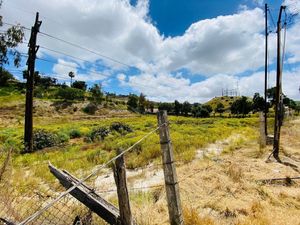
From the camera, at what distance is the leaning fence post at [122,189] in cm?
290

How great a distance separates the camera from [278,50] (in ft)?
38.5

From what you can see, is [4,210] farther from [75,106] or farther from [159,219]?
[75,106]

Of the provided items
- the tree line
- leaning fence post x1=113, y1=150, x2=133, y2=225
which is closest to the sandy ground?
leaning fence post x1=113, y1=150, x2=133, y2=225

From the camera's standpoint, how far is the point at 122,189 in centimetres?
293

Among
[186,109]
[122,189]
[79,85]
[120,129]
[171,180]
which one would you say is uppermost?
[79,85]

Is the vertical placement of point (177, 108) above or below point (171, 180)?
above

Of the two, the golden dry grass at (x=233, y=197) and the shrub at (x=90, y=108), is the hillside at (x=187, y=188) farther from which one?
the shrub at (x=90, y=108)

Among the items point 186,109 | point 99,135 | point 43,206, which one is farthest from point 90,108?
point 43,206

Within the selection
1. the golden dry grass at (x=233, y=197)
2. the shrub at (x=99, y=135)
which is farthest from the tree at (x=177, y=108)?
the golden dry grass at (x=233, y=197)

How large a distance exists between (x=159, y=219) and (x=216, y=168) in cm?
400

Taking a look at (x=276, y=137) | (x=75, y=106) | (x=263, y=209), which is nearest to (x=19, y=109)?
(x=75, y=106)

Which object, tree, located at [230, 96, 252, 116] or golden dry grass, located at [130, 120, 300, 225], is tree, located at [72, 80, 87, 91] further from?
golden dry grass, located at [130, 120, 300, 225]

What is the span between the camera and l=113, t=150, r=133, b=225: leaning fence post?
9.52 ft

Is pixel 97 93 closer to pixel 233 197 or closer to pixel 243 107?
pixel 243 107
